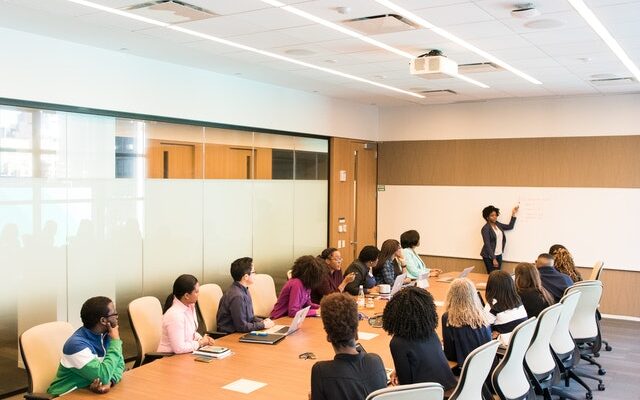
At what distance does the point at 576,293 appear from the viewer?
5.24 meters

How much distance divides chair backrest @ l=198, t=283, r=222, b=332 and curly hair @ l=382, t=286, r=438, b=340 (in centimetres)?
242

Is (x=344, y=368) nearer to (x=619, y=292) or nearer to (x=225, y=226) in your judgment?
(x=225, y=226)

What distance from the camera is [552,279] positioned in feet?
21.0

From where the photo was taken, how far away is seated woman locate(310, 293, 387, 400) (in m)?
3.06

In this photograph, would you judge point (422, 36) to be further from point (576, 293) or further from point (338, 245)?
point (338, 245)

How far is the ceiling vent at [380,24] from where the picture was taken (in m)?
5.00

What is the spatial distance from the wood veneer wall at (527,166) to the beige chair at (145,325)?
6.63 m

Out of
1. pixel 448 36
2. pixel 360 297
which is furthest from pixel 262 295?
pixel 448 36

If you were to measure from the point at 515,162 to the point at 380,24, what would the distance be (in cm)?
578

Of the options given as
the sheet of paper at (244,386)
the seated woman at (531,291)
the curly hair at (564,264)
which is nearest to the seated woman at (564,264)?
the curly hair at (564,264)

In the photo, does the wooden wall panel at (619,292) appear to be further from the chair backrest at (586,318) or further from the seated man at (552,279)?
the chair backrest at (586,318)

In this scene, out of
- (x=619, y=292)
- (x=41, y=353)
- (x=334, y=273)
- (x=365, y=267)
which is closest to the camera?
(x=41, y=353)

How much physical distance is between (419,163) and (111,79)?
606 centimetres

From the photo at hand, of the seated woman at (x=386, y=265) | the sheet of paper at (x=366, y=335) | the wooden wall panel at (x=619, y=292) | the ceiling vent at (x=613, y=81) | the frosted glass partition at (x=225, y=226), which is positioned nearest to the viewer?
the sheet of paper at (x=366, y=335)
